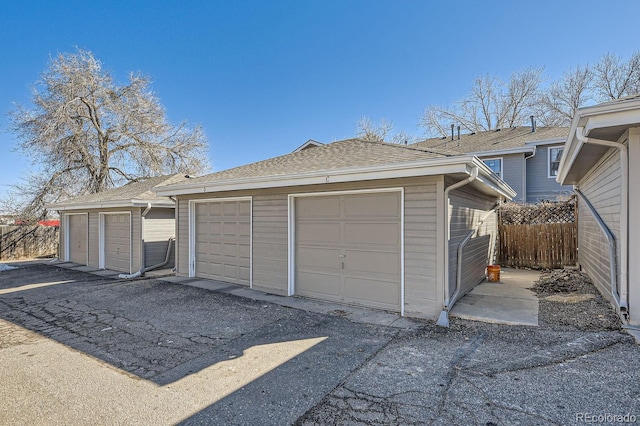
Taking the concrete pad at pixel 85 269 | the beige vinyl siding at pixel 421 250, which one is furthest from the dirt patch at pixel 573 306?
the concrete pad at pixel 85 269

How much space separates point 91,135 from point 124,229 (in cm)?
1153

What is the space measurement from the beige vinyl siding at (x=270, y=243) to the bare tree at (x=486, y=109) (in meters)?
18.8

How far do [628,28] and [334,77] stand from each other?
14.2m

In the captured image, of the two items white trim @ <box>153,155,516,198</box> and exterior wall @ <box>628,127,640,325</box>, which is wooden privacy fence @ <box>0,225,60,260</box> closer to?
white trim @ <box>153,155,516,198</box>

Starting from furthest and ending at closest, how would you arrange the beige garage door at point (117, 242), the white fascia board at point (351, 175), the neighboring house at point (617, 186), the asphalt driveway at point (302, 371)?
1. the beige garage door at point (117, 242)
2. the white fascia board at point (351, 175)
3. the neighboring house at point (617, 186)
4. the asphalt driveway at point (302, 371)

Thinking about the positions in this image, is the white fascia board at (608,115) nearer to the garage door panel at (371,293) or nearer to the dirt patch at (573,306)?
the dirt patch at (573,306)

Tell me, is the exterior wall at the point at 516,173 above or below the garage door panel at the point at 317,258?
above

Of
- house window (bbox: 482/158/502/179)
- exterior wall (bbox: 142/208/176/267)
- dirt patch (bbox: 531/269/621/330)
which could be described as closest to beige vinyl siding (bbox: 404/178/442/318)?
dirt patch (bbox: 531/269/621/330)

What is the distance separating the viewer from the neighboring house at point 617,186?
12.0ft

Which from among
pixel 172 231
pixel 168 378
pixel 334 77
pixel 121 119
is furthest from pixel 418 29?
pixel 121 119

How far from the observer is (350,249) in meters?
5.91

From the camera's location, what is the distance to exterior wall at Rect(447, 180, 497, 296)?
18.1ft

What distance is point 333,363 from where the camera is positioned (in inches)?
139

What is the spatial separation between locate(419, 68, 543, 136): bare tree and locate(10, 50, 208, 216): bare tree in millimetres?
16689
